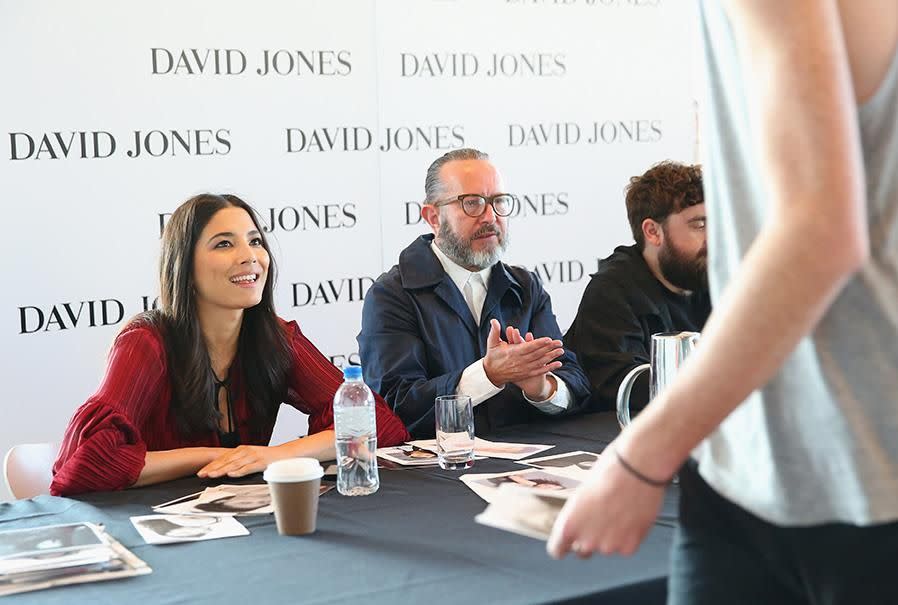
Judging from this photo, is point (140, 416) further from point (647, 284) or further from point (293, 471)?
point (647, 284)

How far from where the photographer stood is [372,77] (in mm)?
4496

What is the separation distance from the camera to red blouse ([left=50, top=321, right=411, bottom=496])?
2287 millimetres

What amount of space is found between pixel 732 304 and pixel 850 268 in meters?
0.09

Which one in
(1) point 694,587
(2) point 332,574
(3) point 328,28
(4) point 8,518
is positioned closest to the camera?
(1) point 694,587

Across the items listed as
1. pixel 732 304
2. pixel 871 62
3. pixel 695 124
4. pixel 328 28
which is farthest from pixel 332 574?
pixel 695 124

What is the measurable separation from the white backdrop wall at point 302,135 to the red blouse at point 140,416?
132 centimetres

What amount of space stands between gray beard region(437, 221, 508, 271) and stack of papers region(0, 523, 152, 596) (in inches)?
65.4

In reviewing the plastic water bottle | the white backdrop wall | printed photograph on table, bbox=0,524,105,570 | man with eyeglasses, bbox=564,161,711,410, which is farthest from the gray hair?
printed photograph on table, bbox=0,524,105,570

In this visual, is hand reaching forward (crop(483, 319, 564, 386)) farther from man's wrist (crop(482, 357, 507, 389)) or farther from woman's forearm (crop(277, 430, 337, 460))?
woman's forearm (crop(277, 430, 337, 460))

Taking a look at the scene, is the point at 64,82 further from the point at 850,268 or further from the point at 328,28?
the point at 850,268

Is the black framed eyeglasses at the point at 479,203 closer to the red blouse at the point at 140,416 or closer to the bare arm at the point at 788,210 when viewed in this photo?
the red blouse at the point at 140,416

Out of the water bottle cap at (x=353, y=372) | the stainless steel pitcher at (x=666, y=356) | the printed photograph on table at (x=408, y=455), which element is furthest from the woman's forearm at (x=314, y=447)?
the stainless steel pitcher at (x=666, y=356)

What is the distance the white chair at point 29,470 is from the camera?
269cm

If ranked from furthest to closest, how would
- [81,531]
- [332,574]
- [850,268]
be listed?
[81,531] < [332,574] < [850,268]
